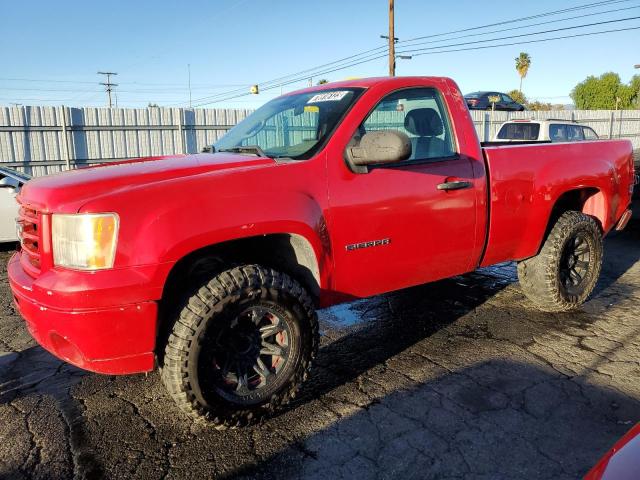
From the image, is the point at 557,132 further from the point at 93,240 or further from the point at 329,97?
the point at 93,240

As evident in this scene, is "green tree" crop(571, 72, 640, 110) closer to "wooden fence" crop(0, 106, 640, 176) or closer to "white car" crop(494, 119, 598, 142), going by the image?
"white car" crop(494, 119, 598, 142)

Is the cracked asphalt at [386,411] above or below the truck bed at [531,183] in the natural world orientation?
below

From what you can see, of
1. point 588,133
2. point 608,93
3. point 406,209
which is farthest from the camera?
point 608,93

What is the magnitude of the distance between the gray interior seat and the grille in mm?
2422

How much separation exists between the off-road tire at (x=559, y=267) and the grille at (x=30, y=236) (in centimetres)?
387

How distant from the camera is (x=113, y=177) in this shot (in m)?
2.77

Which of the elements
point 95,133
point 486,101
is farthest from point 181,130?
point 486,101

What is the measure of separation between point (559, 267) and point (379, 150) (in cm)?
249

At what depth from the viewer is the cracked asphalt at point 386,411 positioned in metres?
2.58

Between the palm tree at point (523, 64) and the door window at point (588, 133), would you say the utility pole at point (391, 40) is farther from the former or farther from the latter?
the palm tree at point (523, 64)

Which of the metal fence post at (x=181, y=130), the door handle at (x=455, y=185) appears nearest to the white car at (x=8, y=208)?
the door handle at (x=455, y=185)

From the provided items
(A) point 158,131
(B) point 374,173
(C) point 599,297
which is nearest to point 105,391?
(B) point 374,173

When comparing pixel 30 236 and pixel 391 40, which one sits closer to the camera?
pixel 30 236

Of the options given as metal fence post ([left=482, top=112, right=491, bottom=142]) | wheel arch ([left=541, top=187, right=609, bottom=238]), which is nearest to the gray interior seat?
wheel arch ([left=541, top=187, right=609, bottom=238])
